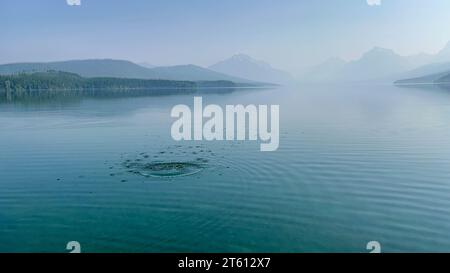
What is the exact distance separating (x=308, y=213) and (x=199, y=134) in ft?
69.9

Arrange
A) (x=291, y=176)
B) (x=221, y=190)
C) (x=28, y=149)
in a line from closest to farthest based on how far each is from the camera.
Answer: (x=221, y=190)
(x=291, y=176)
(x=28, y=149)

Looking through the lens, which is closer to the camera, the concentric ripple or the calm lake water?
the calm lake water

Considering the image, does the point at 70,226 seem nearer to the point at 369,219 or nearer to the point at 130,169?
the point at 130,169

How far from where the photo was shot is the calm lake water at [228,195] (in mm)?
13445

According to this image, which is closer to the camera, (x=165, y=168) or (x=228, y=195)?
(x=228, y=195)

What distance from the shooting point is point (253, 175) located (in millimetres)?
21406

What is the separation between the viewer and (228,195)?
58.8 feet

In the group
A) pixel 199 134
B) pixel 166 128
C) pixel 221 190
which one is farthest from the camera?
pixel 166 128

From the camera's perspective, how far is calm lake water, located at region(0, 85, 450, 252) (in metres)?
13.4

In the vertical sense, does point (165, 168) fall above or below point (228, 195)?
above

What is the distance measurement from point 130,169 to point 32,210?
6803 millimetres

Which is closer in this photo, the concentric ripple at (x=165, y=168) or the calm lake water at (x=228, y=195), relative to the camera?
the calm lake water at (x=228, y=195)

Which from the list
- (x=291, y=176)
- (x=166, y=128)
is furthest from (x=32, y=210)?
(x=166, y=128)
